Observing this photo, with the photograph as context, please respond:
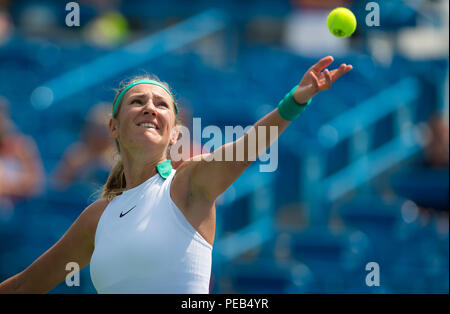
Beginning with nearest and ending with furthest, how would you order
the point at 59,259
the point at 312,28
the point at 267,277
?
1. the point at 59,259
2. the point at 267,277
3. the point at 312,28

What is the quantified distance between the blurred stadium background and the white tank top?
304cm

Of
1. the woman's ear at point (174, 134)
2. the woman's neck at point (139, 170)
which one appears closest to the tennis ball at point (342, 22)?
→ the woman's ear at point (174, 134)

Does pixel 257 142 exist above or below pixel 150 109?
below

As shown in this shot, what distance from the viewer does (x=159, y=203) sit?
2.77m

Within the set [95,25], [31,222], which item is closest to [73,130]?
[31,222]

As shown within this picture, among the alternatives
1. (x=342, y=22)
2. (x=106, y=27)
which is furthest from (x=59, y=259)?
(x=106, y=27)

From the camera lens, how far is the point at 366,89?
7559mm

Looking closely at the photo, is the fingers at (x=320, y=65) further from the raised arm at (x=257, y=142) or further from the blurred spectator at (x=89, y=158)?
the blurred spectator at (x=89, y=158)

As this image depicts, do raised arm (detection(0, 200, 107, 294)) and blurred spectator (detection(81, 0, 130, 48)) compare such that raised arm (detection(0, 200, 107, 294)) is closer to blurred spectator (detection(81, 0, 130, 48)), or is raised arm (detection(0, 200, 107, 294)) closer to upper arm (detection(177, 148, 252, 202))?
upper arm (detection(177, 148, 252, 202))

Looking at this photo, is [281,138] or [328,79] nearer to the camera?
[328,79]

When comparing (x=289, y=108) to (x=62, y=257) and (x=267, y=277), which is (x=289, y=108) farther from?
(x=267, y=277)

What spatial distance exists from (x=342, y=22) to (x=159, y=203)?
1260mm

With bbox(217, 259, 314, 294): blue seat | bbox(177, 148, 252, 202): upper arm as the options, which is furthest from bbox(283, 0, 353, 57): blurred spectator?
bbox(177, 148, 252, 202): upper arm
